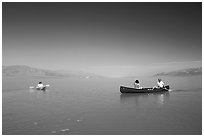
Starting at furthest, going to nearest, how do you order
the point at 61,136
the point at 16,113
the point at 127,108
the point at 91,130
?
the point at 127,108 < the point at 16,113 < the point at 91,130 < the point at 61,136

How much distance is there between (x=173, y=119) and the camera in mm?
13281

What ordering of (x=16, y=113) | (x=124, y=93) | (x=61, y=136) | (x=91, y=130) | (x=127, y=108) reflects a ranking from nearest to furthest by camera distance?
(x=61, y=136), (x=91, y=130), (x=16, y=113), (x=127, y=108), (x=124, y=93)

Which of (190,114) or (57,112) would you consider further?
(57,112)

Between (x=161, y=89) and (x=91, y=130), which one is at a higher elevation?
(x=161, y=89)

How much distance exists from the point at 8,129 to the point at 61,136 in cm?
316

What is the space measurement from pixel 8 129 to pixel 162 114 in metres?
9.21

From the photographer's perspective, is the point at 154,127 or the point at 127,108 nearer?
the point at 154,127

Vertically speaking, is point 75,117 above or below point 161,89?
below

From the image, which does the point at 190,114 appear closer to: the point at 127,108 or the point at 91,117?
the point at 127,108

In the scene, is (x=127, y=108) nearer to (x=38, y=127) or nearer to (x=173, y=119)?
(x=173, y=119)

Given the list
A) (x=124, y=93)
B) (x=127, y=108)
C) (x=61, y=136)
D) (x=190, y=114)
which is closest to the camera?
(x=61, y=136)

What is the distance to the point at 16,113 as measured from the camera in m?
15.5

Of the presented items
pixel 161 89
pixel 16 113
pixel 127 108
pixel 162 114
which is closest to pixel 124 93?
pixel 161 89

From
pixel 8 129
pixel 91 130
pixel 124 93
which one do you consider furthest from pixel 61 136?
pixel 124 93
